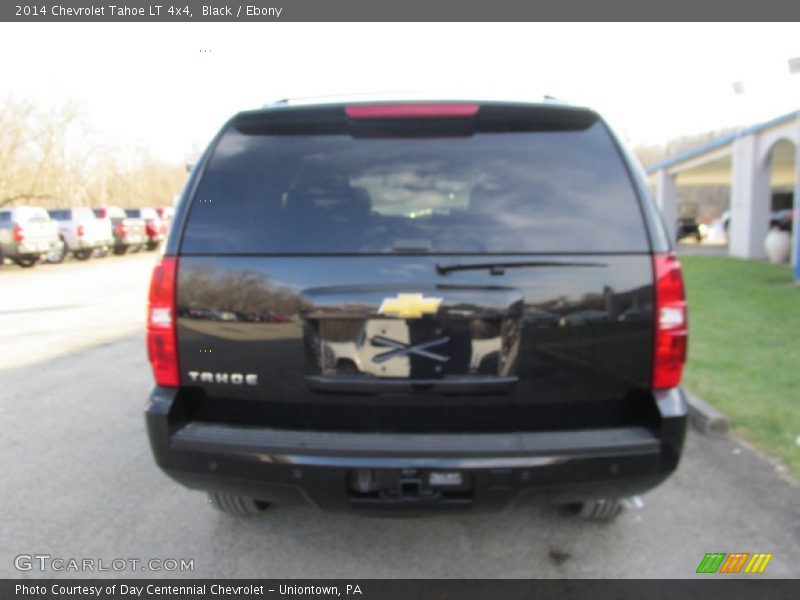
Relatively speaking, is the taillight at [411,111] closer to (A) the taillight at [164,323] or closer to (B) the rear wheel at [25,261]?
(A) the taillight at [164,323]

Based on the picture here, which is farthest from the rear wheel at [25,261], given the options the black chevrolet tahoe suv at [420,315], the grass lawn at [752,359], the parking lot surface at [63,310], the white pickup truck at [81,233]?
the black chevrolet tahoe suv at [420,315]

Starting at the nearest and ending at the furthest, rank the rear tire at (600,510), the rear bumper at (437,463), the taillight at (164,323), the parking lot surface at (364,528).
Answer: the rear bumper at (437,463) < the taillight at (164,323) < the parking lot surface at (364,528) < the rear tire at (600,510)

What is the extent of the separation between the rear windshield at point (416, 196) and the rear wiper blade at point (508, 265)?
A: 0.16 feet

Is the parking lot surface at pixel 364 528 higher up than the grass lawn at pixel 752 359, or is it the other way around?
the parking lot surface at pixel 364 528

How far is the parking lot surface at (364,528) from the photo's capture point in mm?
2725

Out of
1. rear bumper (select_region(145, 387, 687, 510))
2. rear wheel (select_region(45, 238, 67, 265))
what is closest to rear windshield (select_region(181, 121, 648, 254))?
rear bumper (select_region(145, 387, 687, 510))

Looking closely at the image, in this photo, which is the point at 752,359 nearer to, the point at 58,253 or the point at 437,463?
the point at 437,463

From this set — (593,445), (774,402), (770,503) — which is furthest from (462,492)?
(774,402)

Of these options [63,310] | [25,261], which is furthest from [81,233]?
[63,310]

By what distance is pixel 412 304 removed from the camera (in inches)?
84.7

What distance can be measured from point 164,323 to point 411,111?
1.29 meters

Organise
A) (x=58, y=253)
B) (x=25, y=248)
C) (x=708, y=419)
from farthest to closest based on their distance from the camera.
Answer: (x=58, y=253)
(x=25, y=248)
(x=708, y=419)

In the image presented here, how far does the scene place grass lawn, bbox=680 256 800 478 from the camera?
4.16 m

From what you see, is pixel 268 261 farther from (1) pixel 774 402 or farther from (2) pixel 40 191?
(2) pixel 40 191
